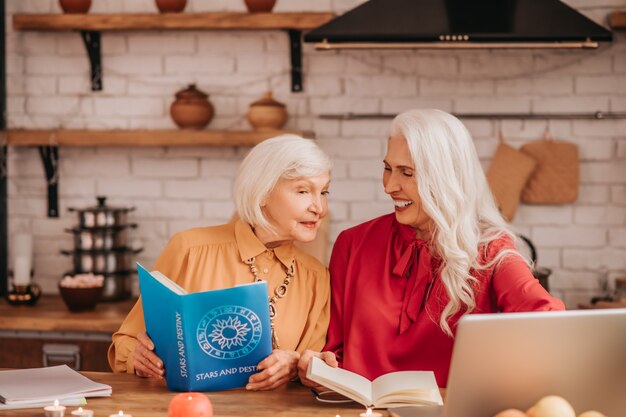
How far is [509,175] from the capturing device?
3.51 metres

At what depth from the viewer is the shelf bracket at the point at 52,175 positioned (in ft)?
12.4

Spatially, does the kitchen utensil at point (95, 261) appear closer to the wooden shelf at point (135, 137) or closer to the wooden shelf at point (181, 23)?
the wooden shelf at point (135, 137)

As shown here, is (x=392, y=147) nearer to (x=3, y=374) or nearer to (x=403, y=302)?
(x=403, y=302)

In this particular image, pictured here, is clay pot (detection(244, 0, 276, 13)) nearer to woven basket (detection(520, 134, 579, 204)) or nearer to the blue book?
woven basket (detection(520, 134, 579, 204))

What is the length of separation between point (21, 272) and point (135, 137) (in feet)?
2.39

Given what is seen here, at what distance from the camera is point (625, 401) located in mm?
1541

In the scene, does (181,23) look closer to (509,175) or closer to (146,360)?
(509,175)

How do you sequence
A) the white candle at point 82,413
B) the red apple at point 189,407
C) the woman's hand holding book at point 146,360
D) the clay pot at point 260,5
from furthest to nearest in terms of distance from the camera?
the clay pot at point 260,5 < the woman's hand holding book at point 146,360 < the white candle at point 82,413 < the red apple at point 189,407

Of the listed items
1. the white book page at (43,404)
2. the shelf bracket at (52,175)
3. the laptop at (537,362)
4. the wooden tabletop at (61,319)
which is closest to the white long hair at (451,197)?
the laptop at (537,362)

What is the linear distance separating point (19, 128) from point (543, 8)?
2.32 metres

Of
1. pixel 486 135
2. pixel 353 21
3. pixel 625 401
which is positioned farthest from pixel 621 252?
pixel 625 401

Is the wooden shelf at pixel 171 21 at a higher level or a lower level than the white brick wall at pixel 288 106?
higher

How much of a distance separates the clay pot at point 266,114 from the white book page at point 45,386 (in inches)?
67.0

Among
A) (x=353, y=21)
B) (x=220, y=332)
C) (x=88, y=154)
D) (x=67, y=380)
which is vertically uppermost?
(x=353, y=21)
